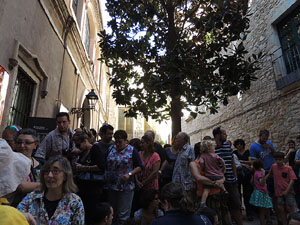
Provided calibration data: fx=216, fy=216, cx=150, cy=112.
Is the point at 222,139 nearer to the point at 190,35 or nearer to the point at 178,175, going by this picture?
the point at 178,175

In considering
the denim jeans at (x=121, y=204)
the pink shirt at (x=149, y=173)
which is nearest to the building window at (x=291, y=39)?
the pink shirt at (x=149, y=173)

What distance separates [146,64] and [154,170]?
13.2ft

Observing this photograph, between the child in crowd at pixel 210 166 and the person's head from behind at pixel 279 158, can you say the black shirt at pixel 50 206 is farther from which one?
the person's head from behind at pixel 279 158

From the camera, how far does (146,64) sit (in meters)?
6.88

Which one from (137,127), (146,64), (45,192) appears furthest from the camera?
(137,127)

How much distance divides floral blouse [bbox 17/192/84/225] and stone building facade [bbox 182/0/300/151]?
699cm

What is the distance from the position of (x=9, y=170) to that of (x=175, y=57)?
5.02 m

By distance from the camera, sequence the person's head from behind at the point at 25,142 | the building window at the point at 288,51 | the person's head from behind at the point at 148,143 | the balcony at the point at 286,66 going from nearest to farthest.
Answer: the person's head from behind at the point at 25,142 → the person's head from behind at the point at 148,143 → the balcony at the point at 286,66 → the building window at the point at 288,51

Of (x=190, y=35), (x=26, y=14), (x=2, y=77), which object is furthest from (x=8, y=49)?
(x=190, y=35)

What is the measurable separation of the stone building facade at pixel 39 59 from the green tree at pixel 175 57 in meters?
1.73

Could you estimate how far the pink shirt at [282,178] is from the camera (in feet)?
14.5

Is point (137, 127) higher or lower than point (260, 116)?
higher

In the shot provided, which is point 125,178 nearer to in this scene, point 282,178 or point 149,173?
point 149,173

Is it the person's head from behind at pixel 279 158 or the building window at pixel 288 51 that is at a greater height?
the building window at pixel 288 51
